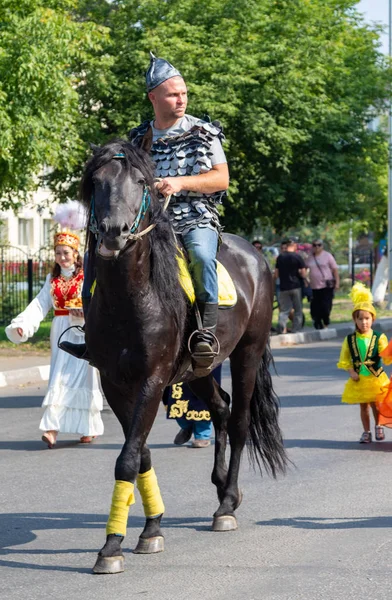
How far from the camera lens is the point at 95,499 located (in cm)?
754


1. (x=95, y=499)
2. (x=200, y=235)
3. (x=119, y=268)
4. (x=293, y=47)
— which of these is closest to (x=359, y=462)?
(x=95, y=499)

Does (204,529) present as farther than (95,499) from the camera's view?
No

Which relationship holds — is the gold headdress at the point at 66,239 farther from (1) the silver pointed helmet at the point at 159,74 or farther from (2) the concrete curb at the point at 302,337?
(2) the concrete curb at the point at 302,337

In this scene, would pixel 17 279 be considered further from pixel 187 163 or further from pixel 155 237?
pixel 155 237

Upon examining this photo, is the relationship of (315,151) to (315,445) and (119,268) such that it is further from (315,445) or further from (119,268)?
(119,268)

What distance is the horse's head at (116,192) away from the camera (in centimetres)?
539

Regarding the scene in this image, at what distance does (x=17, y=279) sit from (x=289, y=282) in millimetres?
6156

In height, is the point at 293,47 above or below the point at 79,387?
above

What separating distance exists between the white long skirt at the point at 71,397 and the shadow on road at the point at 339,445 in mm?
1807

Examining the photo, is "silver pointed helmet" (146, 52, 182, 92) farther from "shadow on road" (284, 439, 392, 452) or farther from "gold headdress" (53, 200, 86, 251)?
"shadow on road" (284, 439, 392, 452)

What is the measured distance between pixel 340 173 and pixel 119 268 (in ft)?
77.2

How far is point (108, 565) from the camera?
549 cm

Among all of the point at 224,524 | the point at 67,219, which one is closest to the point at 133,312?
the point at 224,524

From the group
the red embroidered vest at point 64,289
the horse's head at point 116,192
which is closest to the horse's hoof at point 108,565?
the horse's head at point 116,192
